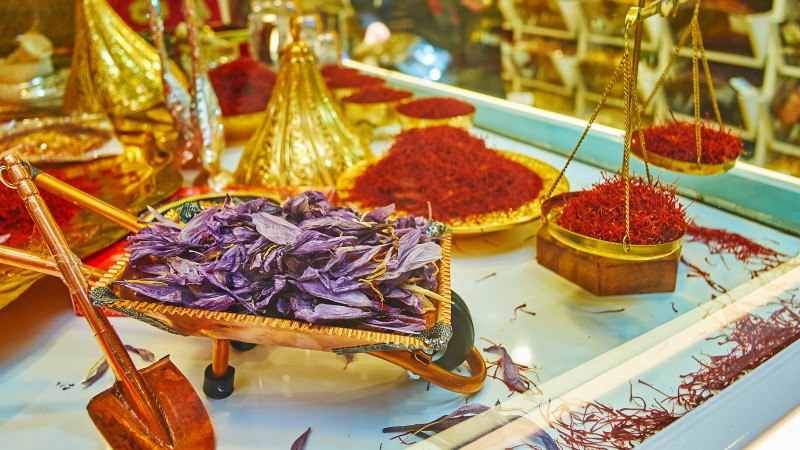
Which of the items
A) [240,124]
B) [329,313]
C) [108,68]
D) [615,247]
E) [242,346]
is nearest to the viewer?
[329,313]

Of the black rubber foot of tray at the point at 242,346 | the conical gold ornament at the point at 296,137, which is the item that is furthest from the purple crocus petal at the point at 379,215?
the conical gold ornament at the point at 296,137

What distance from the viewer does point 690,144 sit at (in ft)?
2.76

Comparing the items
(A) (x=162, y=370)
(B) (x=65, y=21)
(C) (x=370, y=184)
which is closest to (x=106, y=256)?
(A) (x=162, y=370)

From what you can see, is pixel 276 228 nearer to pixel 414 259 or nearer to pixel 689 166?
pixel 414 259

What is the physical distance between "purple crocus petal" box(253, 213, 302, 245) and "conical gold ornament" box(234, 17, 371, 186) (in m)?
0.56

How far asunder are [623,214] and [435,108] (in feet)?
2.57

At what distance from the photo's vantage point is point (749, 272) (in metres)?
0.90

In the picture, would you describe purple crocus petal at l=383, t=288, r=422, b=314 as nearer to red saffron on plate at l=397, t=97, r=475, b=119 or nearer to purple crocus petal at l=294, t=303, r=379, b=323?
purple crocus petal at l=294, t=303, r=379, b=323

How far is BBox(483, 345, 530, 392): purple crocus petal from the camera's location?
701mm

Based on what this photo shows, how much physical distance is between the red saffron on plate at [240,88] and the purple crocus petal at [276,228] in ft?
3.11

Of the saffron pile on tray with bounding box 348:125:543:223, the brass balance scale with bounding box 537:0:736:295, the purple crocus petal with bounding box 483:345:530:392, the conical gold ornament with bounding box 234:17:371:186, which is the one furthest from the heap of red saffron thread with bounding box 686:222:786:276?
the conical gold ornament with bounding box 234:17:371:186

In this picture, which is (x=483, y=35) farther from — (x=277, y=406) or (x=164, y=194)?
(x=277, y=406)

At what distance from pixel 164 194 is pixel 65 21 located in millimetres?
605

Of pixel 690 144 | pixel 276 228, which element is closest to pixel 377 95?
pixel 690 144
